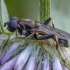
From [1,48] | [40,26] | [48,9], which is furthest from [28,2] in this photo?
[1,48]

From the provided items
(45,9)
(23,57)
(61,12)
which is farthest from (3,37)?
(61,12)

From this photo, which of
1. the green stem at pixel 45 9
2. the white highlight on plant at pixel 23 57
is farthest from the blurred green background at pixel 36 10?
the white highlight on plant at pixel 23 57

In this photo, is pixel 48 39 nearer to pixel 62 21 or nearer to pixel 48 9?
pixel 48 9

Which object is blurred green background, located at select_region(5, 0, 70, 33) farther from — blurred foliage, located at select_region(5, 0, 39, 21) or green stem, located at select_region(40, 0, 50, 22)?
green stem, located at select_region(40, 0, 50, 22)

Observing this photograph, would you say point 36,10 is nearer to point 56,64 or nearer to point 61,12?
point 61,12

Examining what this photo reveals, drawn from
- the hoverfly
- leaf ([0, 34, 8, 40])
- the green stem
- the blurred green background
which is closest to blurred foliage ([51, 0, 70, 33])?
the blurred green background
